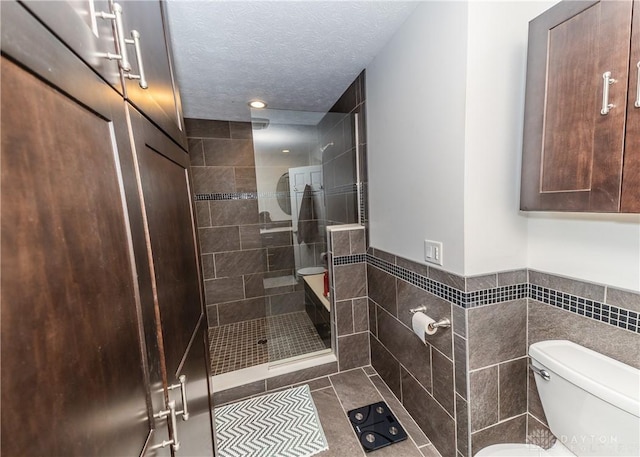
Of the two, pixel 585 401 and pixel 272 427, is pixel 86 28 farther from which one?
pixel 272 427

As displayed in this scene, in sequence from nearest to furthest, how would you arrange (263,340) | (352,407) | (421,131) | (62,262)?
(62,262) < (421,131) < (352,407) < (263,340)

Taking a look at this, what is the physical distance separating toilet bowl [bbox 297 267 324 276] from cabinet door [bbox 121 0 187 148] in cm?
158

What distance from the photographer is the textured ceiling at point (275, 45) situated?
128 centimetres

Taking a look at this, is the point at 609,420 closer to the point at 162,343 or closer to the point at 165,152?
the point at 162,343

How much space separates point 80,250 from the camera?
0.43 m

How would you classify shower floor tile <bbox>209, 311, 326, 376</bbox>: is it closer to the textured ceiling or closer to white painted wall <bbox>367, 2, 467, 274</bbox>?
white painted wall <bbox>367, 2, 467, 274</bbox>

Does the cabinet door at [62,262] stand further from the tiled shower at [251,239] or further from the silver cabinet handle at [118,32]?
the tiled shower at [251,239]

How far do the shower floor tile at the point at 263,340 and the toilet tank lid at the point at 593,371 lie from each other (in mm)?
1604

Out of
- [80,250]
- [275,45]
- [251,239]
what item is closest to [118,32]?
[80,250]

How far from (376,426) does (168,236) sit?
1655mm

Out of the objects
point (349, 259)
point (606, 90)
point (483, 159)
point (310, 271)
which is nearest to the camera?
point (606, 90)

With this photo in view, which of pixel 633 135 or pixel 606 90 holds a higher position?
pixel 606 90

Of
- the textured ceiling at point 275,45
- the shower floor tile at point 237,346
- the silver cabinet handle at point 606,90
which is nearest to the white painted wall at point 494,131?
the silver cabinet handle at point 606,90

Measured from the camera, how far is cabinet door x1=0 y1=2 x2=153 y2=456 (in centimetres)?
31
